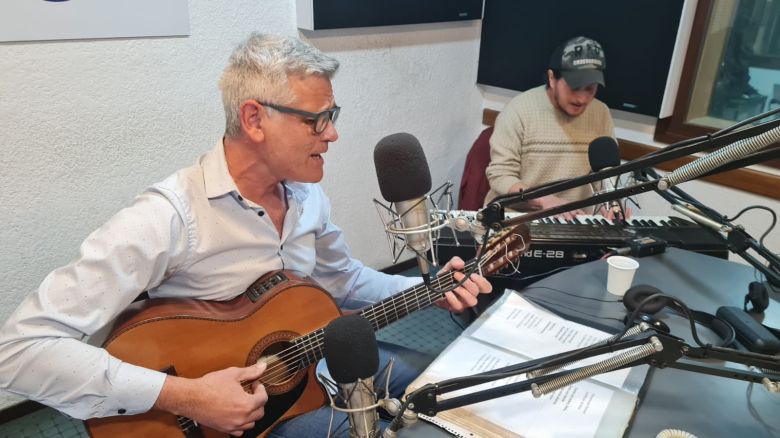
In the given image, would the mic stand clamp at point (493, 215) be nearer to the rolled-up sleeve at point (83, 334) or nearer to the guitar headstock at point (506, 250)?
the guitar headstock at point (506, 250)

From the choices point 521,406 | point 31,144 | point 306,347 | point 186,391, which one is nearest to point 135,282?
point 186,391

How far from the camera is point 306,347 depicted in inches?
50.7

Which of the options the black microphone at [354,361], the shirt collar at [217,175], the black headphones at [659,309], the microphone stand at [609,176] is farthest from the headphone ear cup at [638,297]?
the shirt collar at [217,175]

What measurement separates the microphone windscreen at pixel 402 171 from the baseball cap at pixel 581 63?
5.48ft

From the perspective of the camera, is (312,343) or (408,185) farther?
(312,343)

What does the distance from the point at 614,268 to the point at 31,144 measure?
174 centimetres

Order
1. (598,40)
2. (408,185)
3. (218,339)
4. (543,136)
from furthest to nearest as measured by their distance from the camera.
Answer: (598,40)
(543,136)
(218,339)
(408,185)

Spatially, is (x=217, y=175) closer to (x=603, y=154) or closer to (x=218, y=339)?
(x=218, y=339)

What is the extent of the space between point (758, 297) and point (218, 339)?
3.97 ft

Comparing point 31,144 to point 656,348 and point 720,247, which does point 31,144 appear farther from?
point 720,247

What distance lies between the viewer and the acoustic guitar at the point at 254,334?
3.75ft

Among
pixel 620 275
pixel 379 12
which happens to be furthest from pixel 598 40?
pixel 620 275

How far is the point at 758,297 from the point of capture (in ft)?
Answer: 4.10

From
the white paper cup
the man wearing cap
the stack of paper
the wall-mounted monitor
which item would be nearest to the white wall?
the wall-mounted monitor
